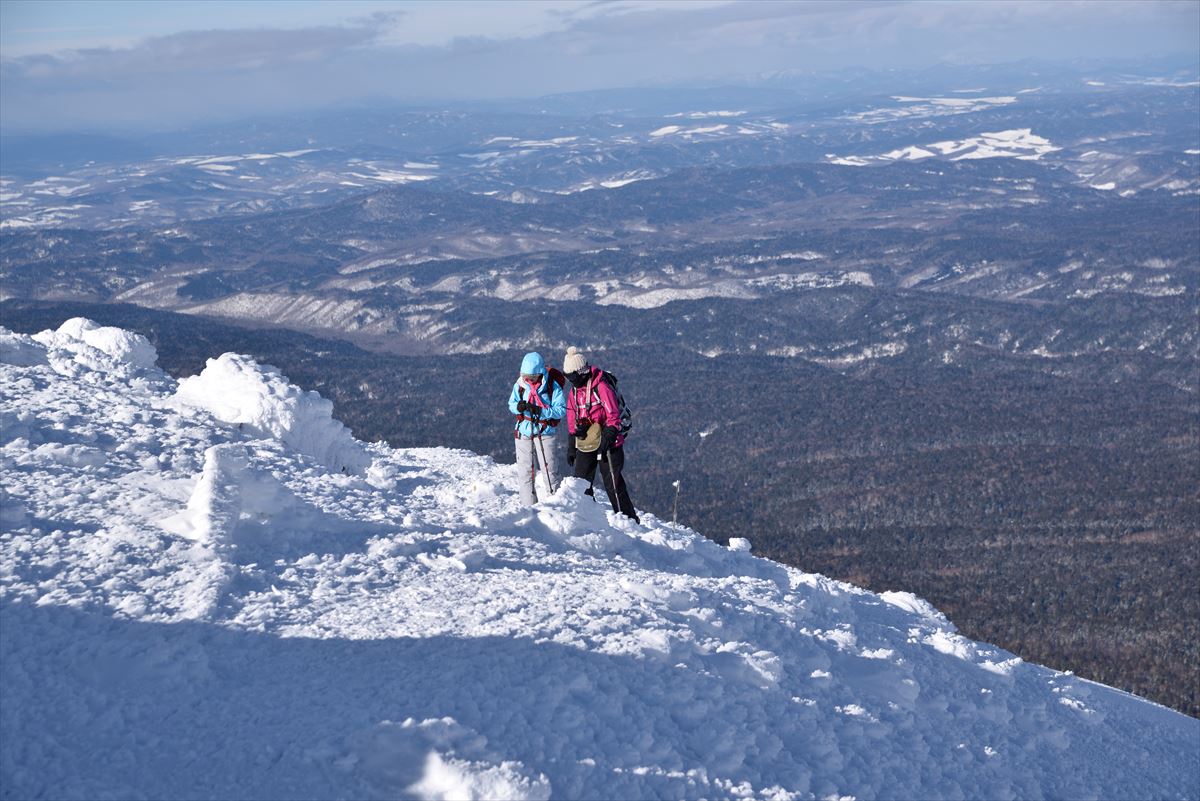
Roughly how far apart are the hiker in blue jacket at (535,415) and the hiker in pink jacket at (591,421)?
0.30m

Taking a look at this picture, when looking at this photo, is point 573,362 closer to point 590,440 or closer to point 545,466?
point 590,440

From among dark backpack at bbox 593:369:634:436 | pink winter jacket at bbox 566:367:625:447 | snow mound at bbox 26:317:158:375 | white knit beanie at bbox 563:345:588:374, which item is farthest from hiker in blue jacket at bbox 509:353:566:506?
snow mound at bbox 26:317:158:375

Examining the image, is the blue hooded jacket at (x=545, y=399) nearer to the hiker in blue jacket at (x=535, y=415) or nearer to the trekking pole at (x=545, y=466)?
the hiker in blue jacket at (x=535, y=415)

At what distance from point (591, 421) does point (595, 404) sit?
0.34m

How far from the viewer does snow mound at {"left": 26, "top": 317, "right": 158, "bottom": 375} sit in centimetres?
2652

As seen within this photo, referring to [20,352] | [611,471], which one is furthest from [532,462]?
[20,352]

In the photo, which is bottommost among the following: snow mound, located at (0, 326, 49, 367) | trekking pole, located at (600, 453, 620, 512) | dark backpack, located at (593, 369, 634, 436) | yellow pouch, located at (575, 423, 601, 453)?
trekking pole, located at (600, 453, 620, 512)

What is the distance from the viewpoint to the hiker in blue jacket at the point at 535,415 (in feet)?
67.5

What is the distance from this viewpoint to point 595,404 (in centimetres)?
2117

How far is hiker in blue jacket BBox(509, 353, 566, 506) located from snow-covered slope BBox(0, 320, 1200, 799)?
88cm

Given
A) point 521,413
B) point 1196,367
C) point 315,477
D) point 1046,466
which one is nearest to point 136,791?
point 315,477

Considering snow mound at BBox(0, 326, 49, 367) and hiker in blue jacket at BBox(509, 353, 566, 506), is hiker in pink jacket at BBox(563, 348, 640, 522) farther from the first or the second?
snow mound at BBox(0, 326, 49, 367)

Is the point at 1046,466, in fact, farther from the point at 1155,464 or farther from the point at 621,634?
the point at 621,634

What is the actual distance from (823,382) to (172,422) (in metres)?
149
